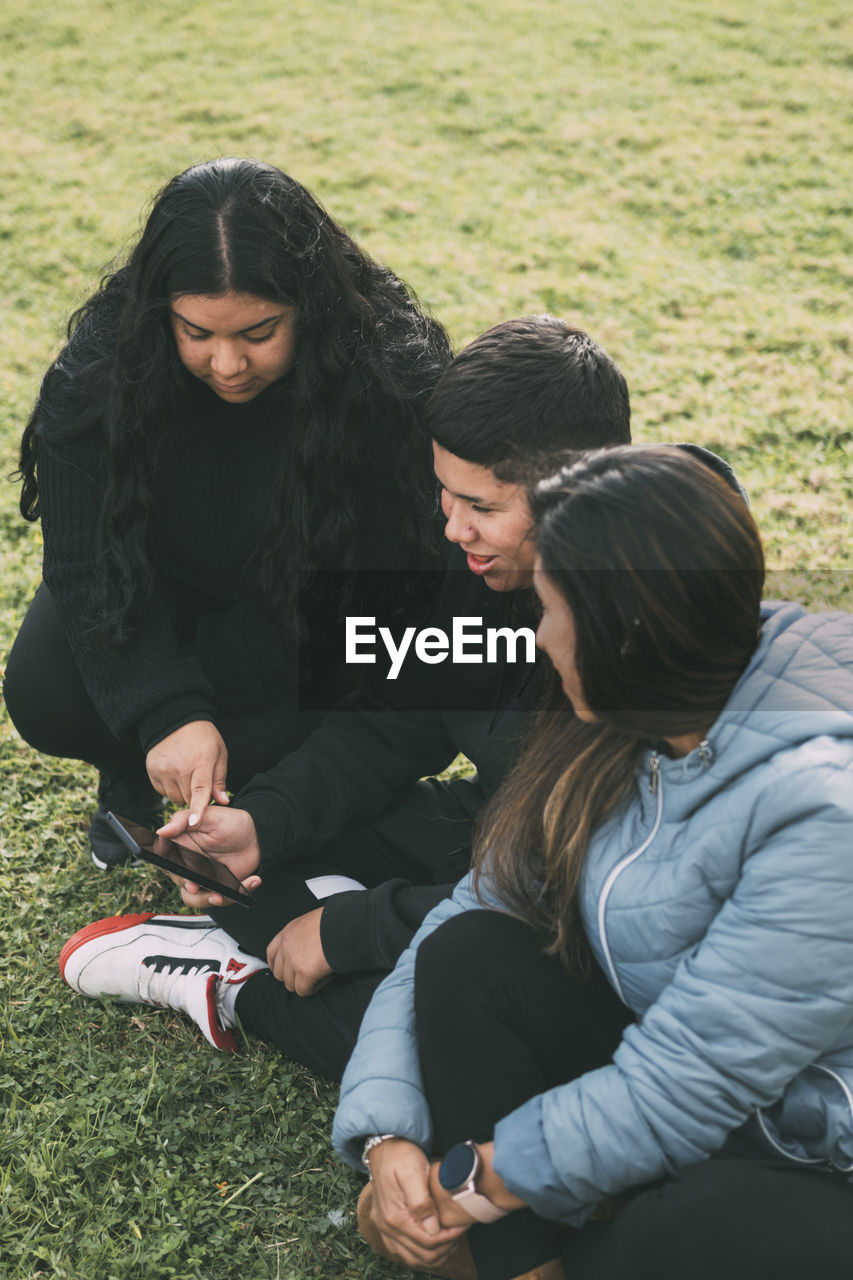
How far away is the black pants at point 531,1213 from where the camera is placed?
1.47 meters

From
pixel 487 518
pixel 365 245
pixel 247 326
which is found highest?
pixel 247 326

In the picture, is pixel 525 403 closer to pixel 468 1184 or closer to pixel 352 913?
pixel 352 913

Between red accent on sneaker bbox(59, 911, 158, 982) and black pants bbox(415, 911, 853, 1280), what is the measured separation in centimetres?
92

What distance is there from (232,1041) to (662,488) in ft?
4.55

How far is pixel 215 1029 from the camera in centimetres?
229

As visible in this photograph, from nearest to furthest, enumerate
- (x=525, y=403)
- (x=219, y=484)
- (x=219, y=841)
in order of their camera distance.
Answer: (x=525, y=403) < (x=219, y=841) < (x=219, y=484)

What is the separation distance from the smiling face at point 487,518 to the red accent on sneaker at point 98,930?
1.08 m

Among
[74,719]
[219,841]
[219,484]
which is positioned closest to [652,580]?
[219,841]

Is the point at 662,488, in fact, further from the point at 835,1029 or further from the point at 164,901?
the point at 164,901

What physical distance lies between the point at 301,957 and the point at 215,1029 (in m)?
0.25

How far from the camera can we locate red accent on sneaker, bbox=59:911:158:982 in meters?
2.45

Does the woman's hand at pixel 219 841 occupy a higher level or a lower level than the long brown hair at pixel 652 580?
lower

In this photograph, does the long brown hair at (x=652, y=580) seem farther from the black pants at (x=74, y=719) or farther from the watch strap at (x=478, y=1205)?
the black pants at (x=74, y=719)

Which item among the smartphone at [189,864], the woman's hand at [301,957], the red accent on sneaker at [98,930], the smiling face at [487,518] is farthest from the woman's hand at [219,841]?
the smiling face at [487,518]
